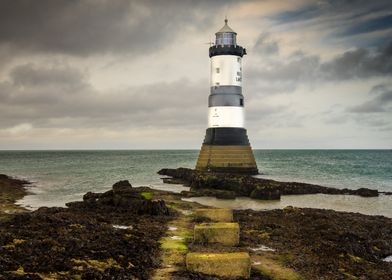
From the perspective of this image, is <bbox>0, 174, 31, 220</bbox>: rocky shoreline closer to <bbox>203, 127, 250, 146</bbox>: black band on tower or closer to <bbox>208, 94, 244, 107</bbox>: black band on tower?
<bbox>203, 127, 250, 146</bbox>: black band on tower

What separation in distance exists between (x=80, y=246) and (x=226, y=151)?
34.2m

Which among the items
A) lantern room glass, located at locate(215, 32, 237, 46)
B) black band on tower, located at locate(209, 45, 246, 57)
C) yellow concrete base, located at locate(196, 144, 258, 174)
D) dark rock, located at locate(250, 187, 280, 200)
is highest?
lantern room glass, located at locate(215, 32, 237, 46)

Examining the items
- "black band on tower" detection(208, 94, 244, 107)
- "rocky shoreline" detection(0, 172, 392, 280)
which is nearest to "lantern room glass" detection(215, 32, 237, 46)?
"black band on tower" detection(208, 94, 244, 107)

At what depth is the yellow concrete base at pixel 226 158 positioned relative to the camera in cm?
4716

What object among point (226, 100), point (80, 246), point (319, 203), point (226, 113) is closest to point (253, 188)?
point (319, 203)

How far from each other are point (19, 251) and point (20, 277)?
2704mm

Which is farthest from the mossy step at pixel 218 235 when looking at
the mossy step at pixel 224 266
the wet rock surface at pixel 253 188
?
the wet rock surface at pixel 253 188

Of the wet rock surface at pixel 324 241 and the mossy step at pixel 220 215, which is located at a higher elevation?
the mossy step at pixel 220 215

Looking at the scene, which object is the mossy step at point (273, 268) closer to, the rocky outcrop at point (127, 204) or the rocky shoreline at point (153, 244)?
the rocky shoreline at point (153, 244)

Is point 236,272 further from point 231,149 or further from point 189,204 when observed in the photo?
point 231,149

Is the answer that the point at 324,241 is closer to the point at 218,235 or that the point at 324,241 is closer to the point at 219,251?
the point at 218,235

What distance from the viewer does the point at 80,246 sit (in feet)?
44.9

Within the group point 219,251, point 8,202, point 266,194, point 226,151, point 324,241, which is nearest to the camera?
point 219,251

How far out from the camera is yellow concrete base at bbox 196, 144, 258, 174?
4716 centimetres
